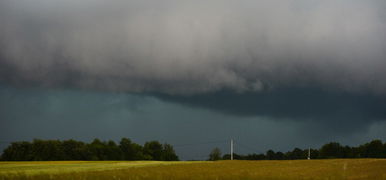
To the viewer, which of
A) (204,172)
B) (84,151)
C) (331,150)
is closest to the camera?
(204,172)

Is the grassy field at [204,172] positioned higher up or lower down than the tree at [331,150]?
lower down

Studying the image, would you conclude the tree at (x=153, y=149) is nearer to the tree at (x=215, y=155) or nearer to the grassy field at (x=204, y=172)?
the tree at (x=215, y=155)

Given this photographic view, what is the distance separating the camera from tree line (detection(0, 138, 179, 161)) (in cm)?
13688

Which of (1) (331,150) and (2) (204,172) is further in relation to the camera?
(1) (331,150)

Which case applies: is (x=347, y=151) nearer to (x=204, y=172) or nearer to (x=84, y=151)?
(x=84, y=151)

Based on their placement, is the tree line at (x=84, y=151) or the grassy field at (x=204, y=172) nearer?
the grassy field at (x=204, y=172)

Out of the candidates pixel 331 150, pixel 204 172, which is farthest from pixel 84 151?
pixel 204 172

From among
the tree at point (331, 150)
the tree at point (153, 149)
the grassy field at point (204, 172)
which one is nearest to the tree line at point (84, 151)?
the tree at point (153, 149)

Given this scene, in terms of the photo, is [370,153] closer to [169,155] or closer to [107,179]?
[169,155]

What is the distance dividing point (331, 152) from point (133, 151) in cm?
8049

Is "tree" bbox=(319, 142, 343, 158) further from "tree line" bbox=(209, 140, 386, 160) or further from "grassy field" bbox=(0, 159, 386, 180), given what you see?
"grassy field" bbox=(0, 159, 386, 180)

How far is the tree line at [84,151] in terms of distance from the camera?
5389 inches

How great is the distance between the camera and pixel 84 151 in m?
148

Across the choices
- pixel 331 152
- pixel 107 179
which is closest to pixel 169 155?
pixel 331 152
